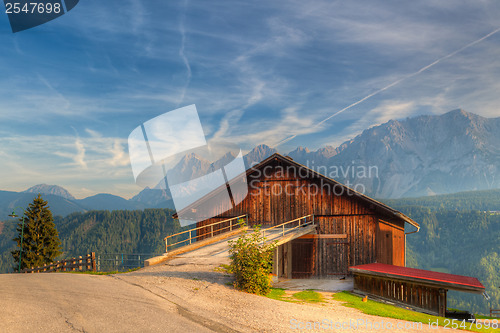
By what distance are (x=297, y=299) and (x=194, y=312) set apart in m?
6.48

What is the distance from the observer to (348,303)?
17.2 m

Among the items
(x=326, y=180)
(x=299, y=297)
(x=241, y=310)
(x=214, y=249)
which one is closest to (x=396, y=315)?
(x=299, y=297)

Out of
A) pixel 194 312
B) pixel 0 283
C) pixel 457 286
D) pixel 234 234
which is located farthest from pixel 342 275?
pixel 0 283

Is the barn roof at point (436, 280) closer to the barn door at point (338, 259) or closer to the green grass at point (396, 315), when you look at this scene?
the green grass at point (396, 315)

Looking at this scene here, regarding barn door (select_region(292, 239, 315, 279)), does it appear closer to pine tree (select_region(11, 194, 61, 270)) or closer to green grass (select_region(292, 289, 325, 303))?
green grass (select_region(292, 289, 325, 303))

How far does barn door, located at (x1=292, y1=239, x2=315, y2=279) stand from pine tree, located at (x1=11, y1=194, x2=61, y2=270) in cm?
3352

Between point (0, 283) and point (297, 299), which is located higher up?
point (0, 283)

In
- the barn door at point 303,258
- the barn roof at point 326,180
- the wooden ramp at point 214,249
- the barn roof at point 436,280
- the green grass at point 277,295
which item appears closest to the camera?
the green grass at point 277,295

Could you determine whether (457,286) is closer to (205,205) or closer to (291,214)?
(291,214)

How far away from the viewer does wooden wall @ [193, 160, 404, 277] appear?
2617cm

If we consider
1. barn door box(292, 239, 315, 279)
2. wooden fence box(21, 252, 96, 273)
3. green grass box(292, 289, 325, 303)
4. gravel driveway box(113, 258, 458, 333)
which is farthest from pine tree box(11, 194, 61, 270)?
green grass box(292, 289, 325, 303)

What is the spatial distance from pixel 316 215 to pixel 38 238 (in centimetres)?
3788

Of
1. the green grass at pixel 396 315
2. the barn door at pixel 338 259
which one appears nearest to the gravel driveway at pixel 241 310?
the green grass at pixel 396 315

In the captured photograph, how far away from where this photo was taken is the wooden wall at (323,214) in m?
26.2
